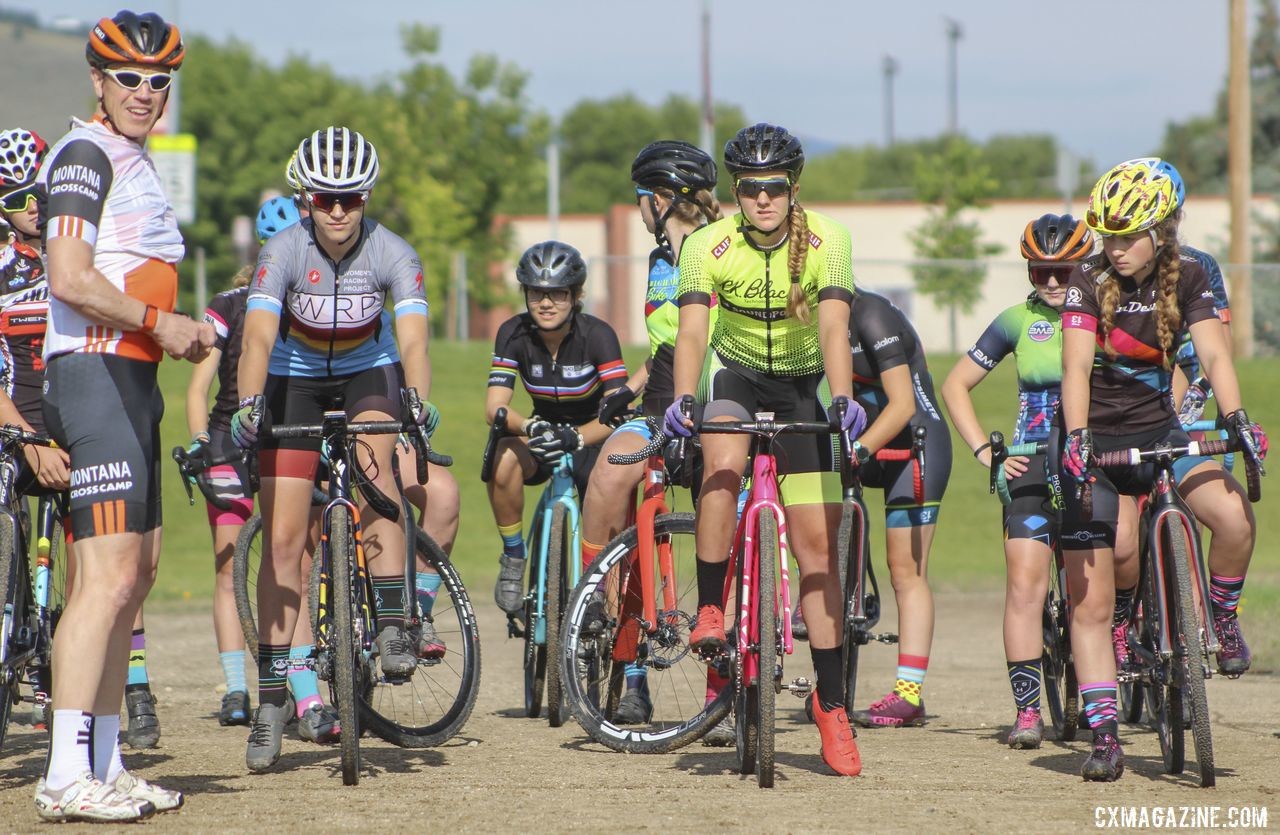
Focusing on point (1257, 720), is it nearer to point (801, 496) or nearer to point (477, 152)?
point (801, 496)

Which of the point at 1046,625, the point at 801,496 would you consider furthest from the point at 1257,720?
the point at 801,496

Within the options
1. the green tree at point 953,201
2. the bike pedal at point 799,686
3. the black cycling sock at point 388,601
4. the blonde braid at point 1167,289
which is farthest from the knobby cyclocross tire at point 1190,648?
the green tree at point 953,201

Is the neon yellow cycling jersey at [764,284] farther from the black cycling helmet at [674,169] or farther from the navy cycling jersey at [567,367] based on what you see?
the navy cycling jersey at [567,367]

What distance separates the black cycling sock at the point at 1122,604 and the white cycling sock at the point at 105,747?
4175 millimetres

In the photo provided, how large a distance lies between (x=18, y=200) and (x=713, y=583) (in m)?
3.61

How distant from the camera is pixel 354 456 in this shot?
23.0 feet

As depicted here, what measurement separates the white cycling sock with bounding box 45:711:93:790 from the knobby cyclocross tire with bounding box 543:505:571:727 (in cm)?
278

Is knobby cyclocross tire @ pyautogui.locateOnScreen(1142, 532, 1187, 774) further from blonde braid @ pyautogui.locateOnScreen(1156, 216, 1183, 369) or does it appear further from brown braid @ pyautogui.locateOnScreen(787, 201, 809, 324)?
brown braid @ pyautogui.locateOnScreen(787, 201, 809, 324)

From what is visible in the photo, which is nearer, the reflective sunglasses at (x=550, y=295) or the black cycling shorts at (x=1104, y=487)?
the black cycling shorts at (x=1104, y=487)

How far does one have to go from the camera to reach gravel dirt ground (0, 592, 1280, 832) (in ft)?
19.4

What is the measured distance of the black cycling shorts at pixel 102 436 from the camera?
19.5 feet

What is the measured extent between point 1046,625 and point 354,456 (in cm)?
350

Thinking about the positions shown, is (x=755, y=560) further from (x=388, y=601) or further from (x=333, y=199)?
(x=333, y=199)

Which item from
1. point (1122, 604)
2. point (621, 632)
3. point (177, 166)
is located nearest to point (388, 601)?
point (621, 632)
